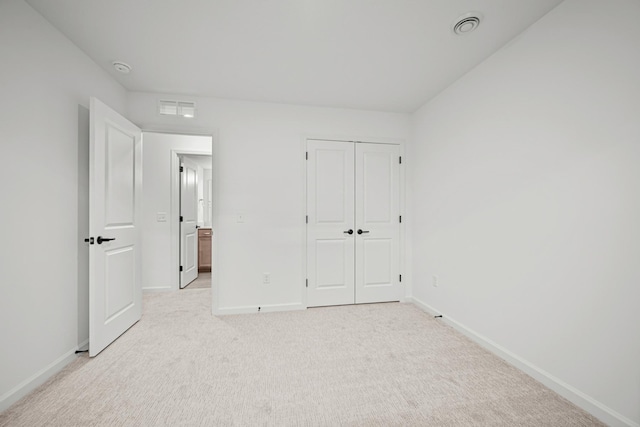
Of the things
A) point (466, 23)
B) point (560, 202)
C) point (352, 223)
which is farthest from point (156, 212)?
point (560, 202)

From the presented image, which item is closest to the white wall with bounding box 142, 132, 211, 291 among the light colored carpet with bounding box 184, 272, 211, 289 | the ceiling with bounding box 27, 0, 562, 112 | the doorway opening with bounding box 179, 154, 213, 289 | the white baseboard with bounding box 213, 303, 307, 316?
the doorway opening with bounding box 179, 154, 213, 289

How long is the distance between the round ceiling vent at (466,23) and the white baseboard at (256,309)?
3.13 m

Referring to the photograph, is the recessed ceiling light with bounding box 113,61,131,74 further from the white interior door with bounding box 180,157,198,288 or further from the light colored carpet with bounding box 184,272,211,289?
the light colored carpet with bounding box 184,272,211,289

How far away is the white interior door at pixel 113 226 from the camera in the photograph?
7.01 ft

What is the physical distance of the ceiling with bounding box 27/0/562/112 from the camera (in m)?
1.75

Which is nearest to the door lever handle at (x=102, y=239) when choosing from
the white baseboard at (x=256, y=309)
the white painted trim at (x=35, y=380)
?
the white painted trim at (x=35, y=380)

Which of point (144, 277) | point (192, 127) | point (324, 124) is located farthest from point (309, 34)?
point (144, 277)

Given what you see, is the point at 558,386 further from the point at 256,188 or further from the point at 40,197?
the point at 40,197

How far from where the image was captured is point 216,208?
3076 millimetres

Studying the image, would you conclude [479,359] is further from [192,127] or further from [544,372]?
[192,127]

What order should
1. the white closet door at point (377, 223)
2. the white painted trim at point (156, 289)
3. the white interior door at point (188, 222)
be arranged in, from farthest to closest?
1. the white interior door at point (188, 222)
2. the white painted trim at point (156, 289)
3. the white closet door at point (377, 223)

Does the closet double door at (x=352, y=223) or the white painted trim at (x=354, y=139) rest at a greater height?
the white painted trim at (x=354, y=139)

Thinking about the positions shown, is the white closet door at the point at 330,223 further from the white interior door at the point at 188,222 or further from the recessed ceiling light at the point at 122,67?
the white interior door at the point at 188,222

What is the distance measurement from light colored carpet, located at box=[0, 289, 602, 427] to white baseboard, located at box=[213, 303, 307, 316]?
34cm
